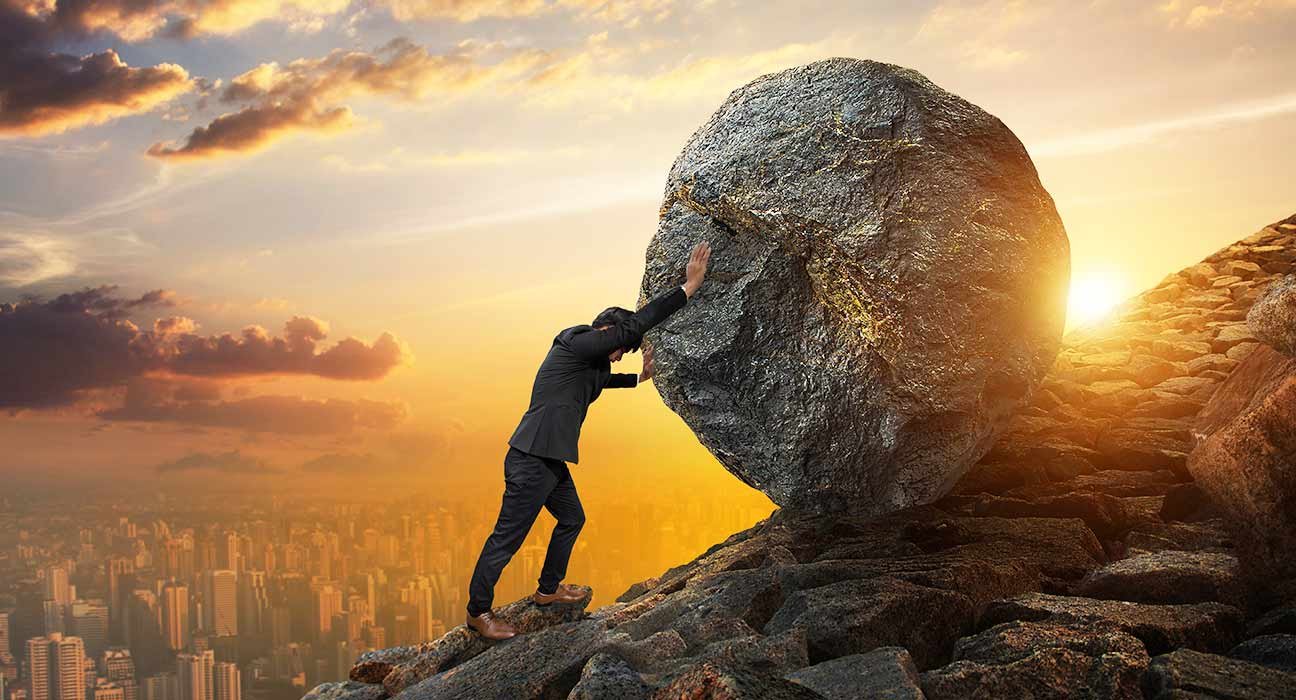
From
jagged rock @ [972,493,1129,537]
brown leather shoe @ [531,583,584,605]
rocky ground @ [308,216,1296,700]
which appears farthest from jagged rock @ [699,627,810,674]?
jagged rock @ [972,493,1129,537]

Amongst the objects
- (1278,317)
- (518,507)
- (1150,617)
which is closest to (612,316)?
(518,507)

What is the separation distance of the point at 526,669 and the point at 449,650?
1.44 m

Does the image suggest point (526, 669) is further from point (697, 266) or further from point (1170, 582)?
point (1170, 582)

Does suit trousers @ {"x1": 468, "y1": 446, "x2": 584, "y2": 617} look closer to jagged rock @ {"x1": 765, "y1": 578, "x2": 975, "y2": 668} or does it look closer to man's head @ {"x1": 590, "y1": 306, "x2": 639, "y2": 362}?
man's head @ {"x1": 590, "y1": 306, "x2": 639, "y2": 362}

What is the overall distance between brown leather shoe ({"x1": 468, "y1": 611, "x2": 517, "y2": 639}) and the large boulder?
2414 mm

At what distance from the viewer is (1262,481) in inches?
322

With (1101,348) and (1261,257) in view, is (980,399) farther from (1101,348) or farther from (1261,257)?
(1261,257)

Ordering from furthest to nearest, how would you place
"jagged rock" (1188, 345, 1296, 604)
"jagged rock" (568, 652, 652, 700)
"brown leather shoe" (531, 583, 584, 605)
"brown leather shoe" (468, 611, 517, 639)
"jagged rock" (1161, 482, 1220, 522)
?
1. "jagged rock" (1161, 482, 1220, 522)
2. "brown leather shoe" (531, 583, 584, 605)
3. "brown leather shoe" (468, 611, 517, 639)
4. "jagged rock" (1188, 345, 1296, 604)
5. "jagged rock" (568, 652, 652, 700)

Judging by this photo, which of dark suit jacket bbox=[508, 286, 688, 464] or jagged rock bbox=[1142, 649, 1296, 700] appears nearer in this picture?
jagged rock bbox=[1142, 649, 1296, 700]

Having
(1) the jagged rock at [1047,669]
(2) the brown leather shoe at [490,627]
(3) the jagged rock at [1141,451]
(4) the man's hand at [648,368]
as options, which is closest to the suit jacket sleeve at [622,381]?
(4) the man's hand at [648,368]

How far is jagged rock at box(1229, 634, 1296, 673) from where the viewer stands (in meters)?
6.19

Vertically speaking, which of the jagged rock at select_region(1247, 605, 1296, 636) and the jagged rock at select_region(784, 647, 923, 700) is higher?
the jagged rock at select_region(784, 647, 923, 700)

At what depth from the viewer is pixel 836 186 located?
27.1ft

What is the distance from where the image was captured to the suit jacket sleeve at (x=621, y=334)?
26.4 ft
